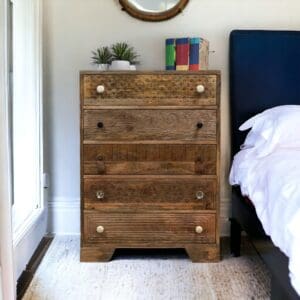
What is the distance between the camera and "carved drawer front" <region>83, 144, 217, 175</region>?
2.26m

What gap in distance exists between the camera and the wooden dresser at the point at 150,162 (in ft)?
7.34

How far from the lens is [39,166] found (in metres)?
2.52

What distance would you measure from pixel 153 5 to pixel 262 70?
30.6 inches

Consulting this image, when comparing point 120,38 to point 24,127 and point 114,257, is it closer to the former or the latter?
point 24,127

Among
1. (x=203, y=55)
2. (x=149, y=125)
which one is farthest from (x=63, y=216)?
(x=203, y=55)

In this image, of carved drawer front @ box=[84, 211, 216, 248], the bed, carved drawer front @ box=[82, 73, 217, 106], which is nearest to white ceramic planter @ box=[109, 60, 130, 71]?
carved drawer front @ box=[82, 73, 217, 106]

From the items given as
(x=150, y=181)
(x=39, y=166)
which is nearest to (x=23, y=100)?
(x=39, y=166)

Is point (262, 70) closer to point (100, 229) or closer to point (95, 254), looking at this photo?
point (100, 229)

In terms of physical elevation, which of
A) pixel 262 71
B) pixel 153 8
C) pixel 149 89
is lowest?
pixel 149 89

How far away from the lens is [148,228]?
2.30 meters

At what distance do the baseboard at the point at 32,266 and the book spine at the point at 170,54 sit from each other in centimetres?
127

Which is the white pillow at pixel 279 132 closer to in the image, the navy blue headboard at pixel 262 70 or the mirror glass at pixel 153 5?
the navy blue headboard at pixel 262 70

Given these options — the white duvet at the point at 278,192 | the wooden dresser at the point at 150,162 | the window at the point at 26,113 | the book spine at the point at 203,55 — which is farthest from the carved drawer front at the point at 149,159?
the book spine at the point at 203,55

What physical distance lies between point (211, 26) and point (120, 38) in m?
0.57
